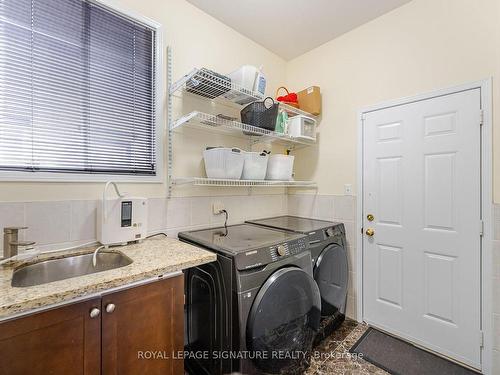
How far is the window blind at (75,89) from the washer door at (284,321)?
3.87 feet

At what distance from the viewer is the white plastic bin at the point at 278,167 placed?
216cm

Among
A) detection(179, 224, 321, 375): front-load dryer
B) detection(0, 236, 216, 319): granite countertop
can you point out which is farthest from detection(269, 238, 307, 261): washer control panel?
detection(0, 236, 216, 319): granite countertop

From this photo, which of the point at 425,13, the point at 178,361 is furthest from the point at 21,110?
the point at 425,13

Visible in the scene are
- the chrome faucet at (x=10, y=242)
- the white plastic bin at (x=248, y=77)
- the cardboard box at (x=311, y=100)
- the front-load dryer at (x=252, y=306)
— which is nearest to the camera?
the chrome faucet at (x=10, y=242)

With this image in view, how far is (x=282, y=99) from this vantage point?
2.48 m

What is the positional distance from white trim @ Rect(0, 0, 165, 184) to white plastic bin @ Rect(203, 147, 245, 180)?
0.35 metres

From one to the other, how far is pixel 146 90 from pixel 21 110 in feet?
2.37

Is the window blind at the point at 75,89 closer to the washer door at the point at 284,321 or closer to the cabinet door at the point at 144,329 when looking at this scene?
the cabinet door at the point at 144,329

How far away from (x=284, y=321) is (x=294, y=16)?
95.1 inches

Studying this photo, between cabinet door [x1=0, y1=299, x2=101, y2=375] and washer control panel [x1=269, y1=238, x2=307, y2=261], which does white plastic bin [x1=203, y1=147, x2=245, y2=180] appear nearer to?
washer control panel [x1=269, y1=238, x2=307, y2=261]

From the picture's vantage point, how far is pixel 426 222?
1.86 metres

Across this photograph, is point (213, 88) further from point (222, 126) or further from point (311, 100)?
point (311, 100)

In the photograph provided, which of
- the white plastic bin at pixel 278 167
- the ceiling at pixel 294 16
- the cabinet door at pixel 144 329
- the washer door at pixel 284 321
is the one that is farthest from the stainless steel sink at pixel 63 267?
the ceiling at pixel 294 16

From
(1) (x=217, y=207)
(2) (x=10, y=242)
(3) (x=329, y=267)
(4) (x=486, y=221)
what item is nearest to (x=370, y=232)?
(3) (x=329, y=267)
